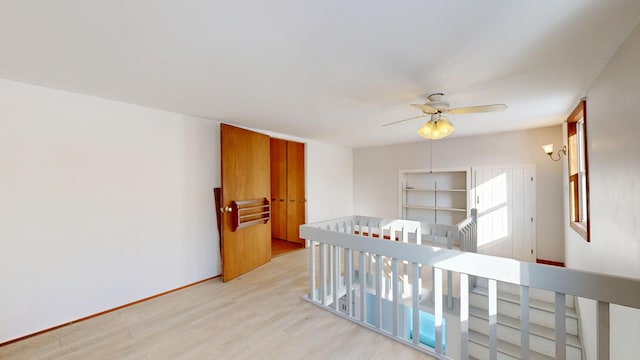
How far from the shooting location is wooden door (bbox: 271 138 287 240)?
5.61 meters

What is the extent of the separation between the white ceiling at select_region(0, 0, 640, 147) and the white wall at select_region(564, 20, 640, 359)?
0.70 ft

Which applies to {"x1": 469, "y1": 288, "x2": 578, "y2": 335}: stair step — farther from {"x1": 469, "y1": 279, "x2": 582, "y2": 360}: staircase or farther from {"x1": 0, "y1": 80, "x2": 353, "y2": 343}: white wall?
{"x1": 0, "y1": 80, "x2": 353, "y2": 343}: white wall

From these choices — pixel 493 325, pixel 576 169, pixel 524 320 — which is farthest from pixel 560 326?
pixel 576 169

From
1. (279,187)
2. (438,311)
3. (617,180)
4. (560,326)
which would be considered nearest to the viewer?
(560,326)

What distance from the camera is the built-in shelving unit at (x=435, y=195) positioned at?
200 inches

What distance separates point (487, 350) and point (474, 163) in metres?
3.09

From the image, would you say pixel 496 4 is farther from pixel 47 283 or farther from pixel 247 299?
pixel 47 283

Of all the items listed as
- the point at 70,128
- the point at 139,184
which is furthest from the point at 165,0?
the point at 139,184

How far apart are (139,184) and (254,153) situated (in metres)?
1.50

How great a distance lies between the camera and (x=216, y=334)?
222 cm

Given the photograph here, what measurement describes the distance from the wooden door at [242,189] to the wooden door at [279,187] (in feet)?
4.82

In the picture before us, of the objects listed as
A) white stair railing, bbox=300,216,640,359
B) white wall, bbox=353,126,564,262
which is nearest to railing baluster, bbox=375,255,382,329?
white stair railing, bbox=300,216,640,359

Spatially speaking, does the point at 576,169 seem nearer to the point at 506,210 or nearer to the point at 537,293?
the point at 506,210

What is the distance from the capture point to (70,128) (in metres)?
2.44
